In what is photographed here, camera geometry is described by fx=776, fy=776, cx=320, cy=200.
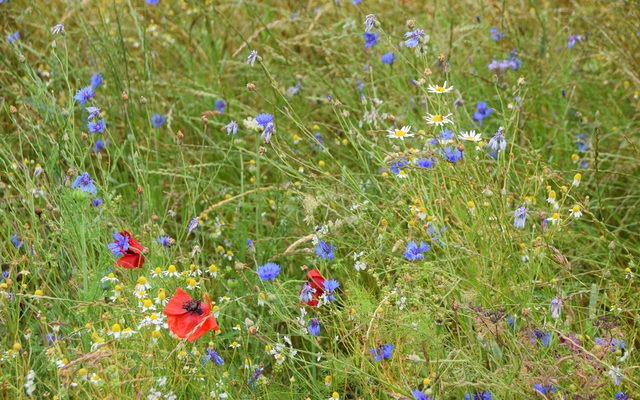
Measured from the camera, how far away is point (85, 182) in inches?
78.4

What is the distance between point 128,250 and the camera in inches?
73.7

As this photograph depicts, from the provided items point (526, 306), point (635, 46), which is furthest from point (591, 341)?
point (635, 46)

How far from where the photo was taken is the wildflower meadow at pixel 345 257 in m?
1.64

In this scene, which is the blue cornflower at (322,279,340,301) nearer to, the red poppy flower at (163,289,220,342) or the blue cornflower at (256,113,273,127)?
the red poppy flower at (163,289,220,342)

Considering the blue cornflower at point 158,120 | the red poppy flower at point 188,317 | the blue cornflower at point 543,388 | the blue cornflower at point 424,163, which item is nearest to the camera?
the blue cornflower at point 543,388

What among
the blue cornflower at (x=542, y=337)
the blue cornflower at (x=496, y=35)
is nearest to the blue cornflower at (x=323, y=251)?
the blue cornflower at (x=542, y=337)

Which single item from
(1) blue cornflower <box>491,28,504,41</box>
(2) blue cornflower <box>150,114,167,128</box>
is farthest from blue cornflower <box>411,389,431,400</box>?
(1) blue cornflower <box>491,28,504,41</box>

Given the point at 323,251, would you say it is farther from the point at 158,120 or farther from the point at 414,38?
the point at 158,120

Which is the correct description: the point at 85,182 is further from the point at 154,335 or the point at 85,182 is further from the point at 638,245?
the point at 638,245

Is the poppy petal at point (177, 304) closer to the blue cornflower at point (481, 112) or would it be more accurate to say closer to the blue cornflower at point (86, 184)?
the blue cornflower at point (86, 184)

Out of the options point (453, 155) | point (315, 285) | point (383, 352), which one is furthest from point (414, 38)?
point (383, 352)

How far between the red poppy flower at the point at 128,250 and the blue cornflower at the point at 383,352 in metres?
0.60

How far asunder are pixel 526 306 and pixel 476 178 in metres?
0.45

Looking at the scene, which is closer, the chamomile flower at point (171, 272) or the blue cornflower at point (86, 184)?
the chamomile flower at point (171, 272)
